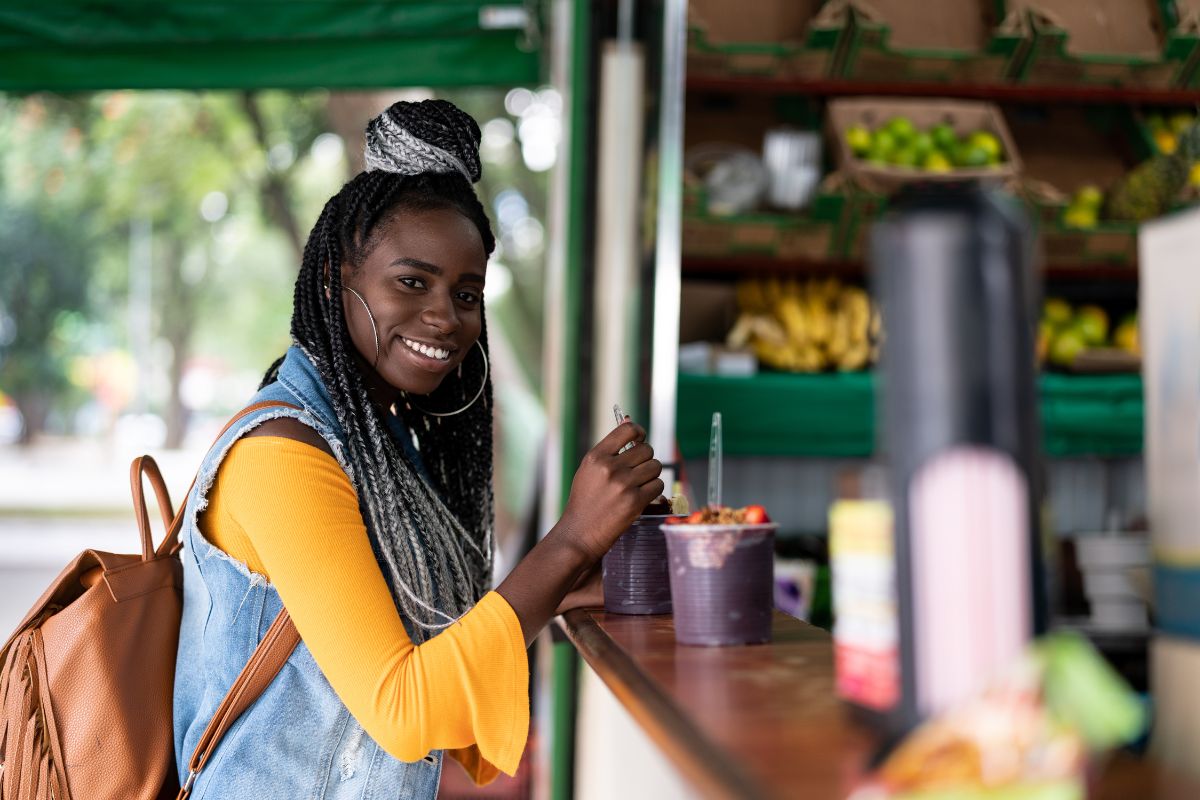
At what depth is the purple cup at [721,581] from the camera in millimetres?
1292

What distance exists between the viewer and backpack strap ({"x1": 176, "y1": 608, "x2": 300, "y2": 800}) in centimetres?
162

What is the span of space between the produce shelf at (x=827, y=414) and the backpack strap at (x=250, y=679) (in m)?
2.49

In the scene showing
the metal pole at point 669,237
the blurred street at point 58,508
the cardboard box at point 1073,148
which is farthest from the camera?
the blurred street at point 58,508

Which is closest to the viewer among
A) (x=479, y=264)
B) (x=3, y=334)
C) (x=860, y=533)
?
(x=860, y=533)

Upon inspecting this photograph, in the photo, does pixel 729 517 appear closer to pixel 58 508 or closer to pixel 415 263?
pixel 415 263

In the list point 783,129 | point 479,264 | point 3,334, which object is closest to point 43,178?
point 3,334

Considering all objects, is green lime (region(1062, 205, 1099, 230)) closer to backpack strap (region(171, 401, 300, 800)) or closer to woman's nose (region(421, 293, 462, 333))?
woman's nose (region(421, 293, 462, 333))

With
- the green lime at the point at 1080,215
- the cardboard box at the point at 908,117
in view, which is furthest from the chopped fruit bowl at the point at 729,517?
the green lime at the point at 1080,215

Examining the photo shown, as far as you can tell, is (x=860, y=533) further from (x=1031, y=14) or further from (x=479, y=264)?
(x=1031, y=14)

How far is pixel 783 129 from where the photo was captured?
4.30m

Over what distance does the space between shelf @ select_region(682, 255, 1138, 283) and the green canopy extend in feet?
2.96

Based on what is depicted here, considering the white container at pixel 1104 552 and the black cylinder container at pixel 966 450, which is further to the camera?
the white container at pixel 1104 552

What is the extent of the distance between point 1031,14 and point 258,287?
28.2 m

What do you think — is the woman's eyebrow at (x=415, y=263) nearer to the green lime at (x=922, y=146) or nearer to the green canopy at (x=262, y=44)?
the green canopy at (x=262, y=44)
